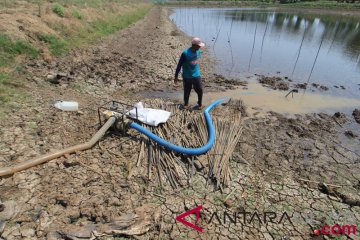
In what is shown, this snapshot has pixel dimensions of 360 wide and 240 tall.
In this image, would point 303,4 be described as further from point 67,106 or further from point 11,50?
point 67,106

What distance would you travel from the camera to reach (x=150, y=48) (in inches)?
577

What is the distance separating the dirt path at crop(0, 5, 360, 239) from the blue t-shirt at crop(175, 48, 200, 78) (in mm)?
2137

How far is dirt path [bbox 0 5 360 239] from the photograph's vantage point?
334 centimetres

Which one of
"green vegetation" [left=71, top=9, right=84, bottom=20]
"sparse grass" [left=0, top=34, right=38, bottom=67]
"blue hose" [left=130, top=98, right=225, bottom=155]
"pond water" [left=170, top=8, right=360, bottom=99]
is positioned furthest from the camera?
"green vegetation" [left=71, top=9, right=84, bottom=20]

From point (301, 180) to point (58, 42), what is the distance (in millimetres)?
10458

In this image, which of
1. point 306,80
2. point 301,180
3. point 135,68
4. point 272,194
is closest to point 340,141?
point 301,180

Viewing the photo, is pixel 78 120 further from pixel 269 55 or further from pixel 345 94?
pixel 269 55

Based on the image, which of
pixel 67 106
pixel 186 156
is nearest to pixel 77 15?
pixel 67 106

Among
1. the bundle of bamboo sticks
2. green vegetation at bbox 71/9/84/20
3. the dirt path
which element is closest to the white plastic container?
the dirt path

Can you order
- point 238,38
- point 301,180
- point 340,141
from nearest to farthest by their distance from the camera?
1. point 301,180
2. point 340,141
3. point 238,38

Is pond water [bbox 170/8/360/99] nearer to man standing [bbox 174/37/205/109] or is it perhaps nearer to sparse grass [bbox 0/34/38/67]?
man standing [bbox 174/37/205/109]

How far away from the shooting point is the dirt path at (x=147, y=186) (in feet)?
10.9

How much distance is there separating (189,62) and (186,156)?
105 inches

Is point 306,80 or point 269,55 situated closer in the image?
point 306,80
